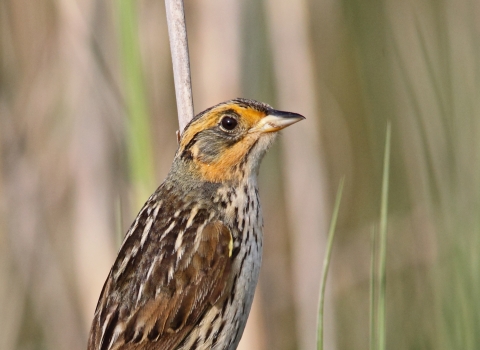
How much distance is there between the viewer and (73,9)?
3.40m

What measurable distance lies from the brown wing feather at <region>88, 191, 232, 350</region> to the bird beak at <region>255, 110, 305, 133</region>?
1.28 feet

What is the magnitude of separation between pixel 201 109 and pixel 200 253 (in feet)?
4.34

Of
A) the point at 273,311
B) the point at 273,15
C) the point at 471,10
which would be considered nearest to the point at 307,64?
the point at 273,15

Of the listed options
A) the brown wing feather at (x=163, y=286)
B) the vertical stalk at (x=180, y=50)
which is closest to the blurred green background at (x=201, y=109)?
the vertical stalk at (x=180, y=50)

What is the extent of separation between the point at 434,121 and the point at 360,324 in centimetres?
175

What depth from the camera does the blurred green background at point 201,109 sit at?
3605 mm

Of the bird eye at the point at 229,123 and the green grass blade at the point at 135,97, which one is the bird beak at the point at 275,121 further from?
the green grass blade at the point at 135,97

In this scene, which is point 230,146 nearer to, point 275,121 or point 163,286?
point 275,121

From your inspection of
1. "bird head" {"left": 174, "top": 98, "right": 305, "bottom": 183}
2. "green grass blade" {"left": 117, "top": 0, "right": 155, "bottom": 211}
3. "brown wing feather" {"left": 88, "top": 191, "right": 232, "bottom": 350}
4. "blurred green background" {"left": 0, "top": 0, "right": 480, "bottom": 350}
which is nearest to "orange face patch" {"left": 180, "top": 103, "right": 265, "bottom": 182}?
"bird head" {"left": 174, "top": 98, "right": 305, "bottom": 183}

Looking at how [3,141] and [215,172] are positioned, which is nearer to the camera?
[215,172]

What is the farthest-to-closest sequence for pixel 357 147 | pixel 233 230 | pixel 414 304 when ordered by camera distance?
pixel 357 147
pixel 414 304
pixel 233 230

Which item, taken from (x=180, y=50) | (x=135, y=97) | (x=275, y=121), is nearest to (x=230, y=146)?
(x=275, y=121)

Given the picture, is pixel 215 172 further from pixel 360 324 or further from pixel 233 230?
pixel 360 324

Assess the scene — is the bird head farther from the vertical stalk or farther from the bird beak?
the vertical stalk
